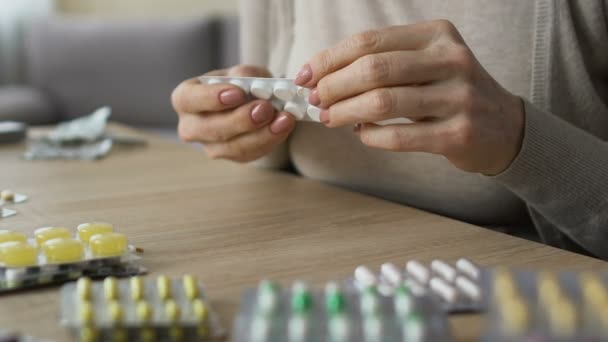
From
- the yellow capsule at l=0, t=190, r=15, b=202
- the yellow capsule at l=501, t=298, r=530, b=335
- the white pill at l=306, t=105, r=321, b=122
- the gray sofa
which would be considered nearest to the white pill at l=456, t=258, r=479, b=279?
the yellow capsule at l=501, t=298, r=530, b=335

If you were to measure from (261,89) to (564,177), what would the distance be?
0.95 feet

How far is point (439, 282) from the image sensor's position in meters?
0.49

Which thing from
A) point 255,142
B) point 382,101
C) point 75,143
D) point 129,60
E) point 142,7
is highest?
point 382,101

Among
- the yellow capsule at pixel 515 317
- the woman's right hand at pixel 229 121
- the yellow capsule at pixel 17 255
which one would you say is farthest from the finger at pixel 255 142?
the yellow capsule at pixel 515 317

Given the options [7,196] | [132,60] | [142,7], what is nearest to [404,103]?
[7,196]

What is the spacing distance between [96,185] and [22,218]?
169 millimetres

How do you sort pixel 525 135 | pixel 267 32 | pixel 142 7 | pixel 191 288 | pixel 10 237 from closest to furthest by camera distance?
pixel 191 288
pixel 10 237
pixel 525 135
pixel 267 32
pixel 142 7

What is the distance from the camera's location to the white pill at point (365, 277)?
51 cm

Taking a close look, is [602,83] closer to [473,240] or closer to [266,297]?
[473,240]

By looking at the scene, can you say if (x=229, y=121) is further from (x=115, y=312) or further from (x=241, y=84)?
(x=115, y=312)

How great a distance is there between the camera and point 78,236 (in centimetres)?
60

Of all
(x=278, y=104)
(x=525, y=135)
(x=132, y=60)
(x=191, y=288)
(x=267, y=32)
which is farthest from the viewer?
(x=132, y=60)

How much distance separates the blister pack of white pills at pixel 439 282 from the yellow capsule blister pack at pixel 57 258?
0.54 feet

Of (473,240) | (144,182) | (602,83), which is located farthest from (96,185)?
(602,83)
